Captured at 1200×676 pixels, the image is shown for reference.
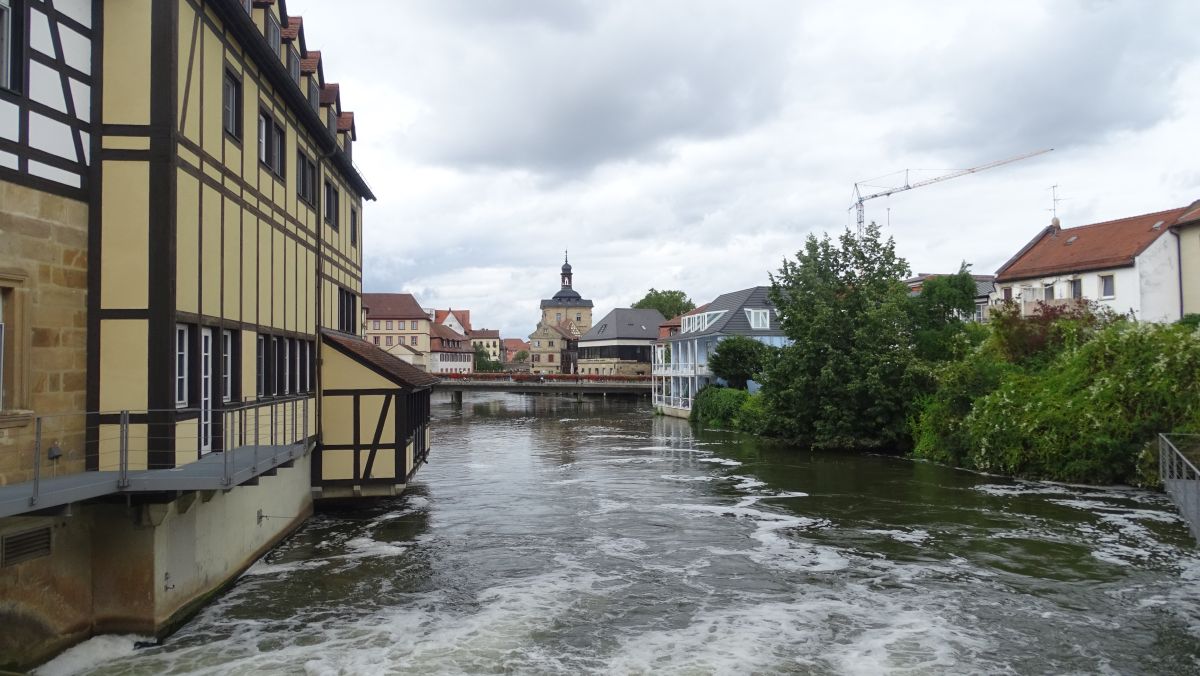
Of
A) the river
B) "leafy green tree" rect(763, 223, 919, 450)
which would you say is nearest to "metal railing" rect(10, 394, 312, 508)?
the river

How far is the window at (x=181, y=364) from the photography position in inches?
388

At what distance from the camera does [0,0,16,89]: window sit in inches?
315

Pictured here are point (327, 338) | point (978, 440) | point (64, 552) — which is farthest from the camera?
point (978, 440)

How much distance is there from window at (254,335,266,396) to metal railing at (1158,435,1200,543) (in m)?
13.0

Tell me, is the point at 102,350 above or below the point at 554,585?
above

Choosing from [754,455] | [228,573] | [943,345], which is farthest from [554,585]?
[943,345]

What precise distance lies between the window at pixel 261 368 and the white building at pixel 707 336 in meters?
40.7

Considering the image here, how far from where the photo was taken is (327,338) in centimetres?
1741

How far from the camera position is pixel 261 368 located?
1344cm

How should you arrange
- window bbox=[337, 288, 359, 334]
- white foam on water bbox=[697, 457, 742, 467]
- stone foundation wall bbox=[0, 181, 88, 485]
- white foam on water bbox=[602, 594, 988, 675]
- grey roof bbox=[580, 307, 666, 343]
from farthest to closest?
grey roof bbox=[580, 307, 666, 343] < white foam on water bbox=[697, 457, 742, 467] < window bbox=[337, 288, 359, 334] < white foam on water bbox=[602, 594, 988, 675] < stone foundation wall bbox=[0, 181, 88, 485]

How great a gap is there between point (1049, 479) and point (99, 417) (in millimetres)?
24215

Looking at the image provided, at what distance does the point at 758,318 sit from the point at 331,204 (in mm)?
39679

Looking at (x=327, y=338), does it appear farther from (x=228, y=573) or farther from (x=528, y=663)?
(x=528, y=663)

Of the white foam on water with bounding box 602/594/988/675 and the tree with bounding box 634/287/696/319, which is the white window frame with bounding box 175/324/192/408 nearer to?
the white foam on water with bounding box 602/594/988/675
